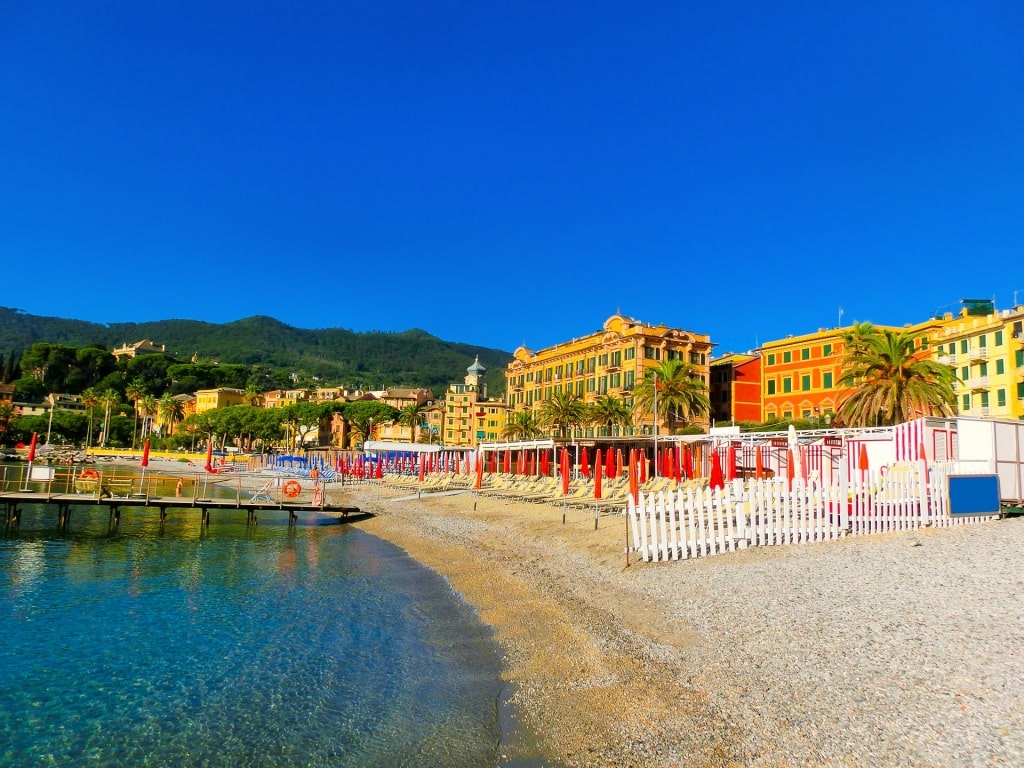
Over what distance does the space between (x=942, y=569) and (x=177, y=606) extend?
14.7m

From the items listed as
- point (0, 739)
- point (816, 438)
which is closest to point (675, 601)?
point (0, 739)

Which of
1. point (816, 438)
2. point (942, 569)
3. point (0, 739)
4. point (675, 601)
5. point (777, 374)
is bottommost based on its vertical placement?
point (0, 739)

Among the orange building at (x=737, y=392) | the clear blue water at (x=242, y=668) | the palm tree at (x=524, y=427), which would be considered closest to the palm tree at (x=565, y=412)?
the palm tree at (x=524, y=427)

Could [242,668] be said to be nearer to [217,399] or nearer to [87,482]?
[87,482]

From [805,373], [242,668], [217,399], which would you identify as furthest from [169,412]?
[242,668]

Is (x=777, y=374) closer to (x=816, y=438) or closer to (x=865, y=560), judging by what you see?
(x=816, y=438)

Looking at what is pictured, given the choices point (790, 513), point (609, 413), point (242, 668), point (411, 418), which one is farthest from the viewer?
point (411, 418)

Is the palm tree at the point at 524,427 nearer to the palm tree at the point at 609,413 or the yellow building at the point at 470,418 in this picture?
the palm tree at the point at 609,413

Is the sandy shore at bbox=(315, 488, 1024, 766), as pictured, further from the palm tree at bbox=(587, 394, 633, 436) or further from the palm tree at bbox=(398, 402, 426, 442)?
the palm tree at bbox=(398, 402, 426, 442)

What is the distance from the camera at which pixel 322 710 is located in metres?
8.44

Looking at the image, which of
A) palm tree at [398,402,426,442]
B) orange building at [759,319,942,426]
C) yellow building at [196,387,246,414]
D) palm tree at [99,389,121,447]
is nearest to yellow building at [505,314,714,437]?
orange building at [759,319,942,426]

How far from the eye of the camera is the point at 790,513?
14.3 meters

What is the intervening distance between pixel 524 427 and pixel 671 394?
23073mm

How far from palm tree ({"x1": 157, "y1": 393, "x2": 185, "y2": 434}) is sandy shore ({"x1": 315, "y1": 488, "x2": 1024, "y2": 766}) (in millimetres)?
144537
